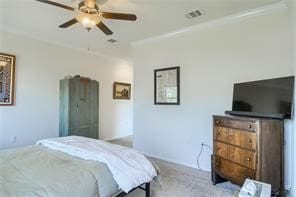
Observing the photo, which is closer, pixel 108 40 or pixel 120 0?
pixel 120 0

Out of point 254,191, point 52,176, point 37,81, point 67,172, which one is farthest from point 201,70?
point 37,81

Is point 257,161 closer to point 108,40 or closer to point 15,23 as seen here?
point 108,40

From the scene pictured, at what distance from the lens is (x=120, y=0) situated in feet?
9.09

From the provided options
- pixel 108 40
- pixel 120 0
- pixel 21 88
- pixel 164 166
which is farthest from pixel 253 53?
pixel 21 88

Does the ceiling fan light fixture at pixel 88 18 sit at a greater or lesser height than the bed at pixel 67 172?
greater

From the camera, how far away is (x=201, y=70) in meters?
3.70

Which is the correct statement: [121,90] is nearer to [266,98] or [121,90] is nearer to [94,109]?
[94,109]

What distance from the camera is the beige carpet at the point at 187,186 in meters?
2.62

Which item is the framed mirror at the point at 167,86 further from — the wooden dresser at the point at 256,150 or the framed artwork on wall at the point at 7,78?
the framed artwork on wall at the point at 7,78

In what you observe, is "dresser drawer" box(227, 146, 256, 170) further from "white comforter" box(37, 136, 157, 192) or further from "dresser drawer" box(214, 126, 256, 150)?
"white comforter" box(37, 136, 157, 192)

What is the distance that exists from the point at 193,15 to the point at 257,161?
94.3 inches

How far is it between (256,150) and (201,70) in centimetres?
181

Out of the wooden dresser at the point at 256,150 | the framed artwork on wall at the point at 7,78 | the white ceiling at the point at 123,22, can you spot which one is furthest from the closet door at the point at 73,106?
the wooden dresser at the point at 256,150

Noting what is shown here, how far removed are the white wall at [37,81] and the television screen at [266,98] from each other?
3.98m
